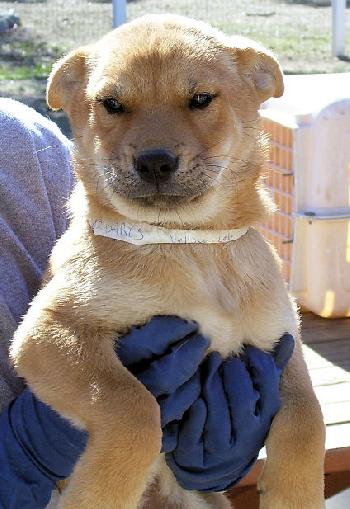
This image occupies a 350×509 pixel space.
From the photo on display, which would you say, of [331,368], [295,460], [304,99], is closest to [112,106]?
[295,460]

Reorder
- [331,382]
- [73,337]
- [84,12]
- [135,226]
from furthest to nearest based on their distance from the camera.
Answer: [84,12] < [331,382] < [135,226] < [73,337]

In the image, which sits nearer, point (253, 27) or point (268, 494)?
point (268, 494)

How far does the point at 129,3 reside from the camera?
11.4 meters

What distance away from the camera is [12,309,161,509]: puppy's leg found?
2213 millimetres

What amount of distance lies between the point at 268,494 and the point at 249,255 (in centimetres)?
65

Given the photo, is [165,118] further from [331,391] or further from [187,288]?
[331,391]

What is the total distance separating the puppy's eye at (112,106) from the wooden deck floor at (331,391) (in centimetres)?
160

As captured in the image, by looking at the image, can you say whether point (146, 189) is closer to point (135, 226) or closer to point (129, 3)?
point (135, 226)

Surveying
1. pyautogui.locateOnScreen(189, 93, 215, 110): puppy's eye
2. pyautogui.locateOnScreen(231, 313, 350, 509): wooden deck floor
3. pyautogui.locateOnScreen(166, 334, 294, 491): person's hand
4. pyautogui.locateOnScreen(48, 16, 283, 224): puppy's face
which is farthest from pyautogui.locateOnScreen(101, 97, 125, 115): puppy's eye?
pyautogui.locateOnScreen(231, 313, 350, 509): wooden deck floor

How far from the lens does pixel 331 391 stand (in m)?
4.35

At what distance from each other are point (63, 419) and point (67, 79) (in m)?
1.00

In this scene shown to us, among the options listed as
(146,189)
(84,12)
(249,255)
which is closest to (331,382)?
(249,255)

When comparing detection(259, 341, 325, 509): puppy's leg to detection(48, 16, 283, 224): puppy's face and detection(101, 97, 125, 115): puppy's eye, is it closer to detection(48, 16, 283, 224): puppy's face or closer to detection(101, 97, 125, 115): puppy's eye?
detection(48, 16, 283, 224): puppy's face

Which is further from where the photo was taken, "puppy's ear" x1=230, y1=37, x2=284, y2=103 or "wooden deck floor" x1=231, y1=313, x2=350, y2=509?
"wooden deck floor" x1=231, y1=313, x2=350, y2=509
